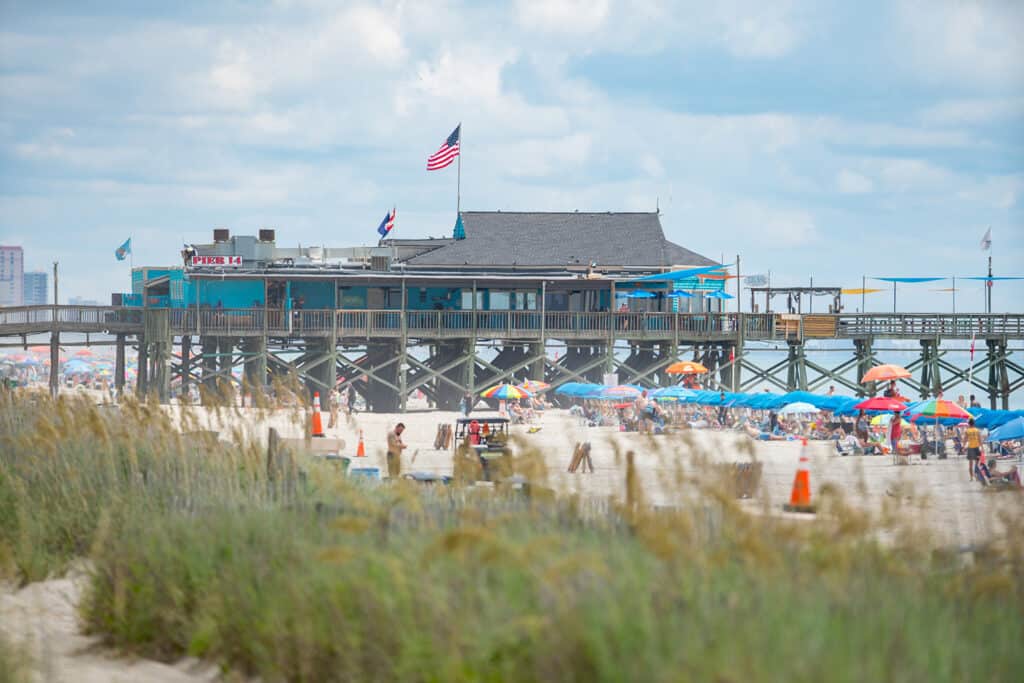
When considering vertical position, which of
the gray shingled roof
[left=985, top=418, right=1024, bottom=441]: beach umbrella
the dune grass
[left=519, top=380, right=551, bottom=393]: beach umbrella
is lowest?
the dune grass

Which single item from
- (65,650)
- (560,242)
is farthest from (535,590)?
(560,242)

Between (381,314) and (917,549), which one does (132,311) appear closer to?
(381,314)

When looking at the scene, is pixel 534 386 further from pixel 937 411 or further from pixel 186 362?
pixel 937 411

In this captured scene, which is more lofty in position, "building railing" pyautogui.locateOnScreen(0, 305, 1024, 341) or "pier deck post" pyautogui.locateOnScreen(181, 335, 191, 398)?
"building railing" pyautogui.locateOnScreen(0, 305, 1024, 341)

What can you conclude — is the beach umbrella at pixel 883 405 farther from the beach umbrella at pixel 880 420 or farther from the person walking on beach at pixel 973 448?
the person walking on beach at pixel 973 448

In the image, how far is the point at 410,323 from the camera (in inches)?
1628

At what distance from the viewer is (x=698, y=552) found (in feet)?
18.4

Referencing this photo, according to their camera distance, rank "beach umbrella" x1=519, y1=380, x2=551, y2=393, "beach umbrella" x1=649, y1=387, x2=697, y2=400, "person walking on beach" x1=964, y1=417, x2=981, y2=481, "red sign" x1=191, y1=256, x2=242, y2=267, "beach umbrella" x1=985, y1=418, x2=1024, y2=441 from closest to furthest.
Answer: "person walking on beach" x1=964, y1=417, x2=981, y2=481 → "beach umbrella" x1=985, y1=418, x2=1024, y2=441 → "beach umbrella" x1=649, y1=387, x2=697, y2=400 → "beach umbrella" x1=519, y1=380, x2=551, y2=393 → "red sign" x1=191, y1=256, x2=242, y2=267

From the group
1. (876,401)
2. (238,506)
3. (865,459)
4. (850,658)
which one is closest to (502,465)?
(238,506)

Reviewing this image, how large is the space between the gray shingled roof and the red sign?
229 inches

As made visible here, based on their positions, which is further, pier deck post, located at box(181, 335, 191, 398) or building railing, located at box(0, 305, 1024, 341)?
pier deck post, located at box(181, 335, 191, 398)

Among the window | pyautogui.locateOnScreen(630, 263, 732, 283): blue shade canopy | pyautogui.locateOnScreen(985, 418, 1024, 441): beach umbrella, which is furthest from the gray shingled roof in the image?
pyautogui.locateOnScreen(985, 418, 1024, 441): beach umbrella

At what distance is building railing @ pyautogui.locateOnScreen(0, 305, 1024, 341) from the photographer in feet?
132

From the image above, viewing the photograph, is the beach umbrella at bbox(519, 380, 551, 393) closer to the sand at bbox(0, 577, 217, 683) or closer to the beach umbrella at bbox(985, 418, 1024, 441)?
the beach umbrella at bbox(985, 418, 1024, 441)
